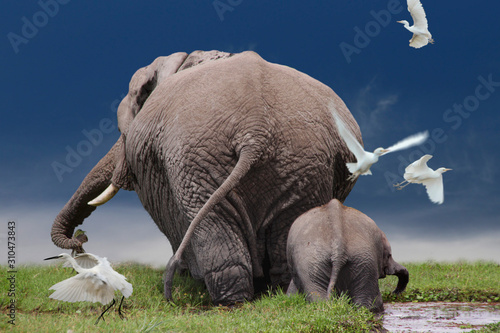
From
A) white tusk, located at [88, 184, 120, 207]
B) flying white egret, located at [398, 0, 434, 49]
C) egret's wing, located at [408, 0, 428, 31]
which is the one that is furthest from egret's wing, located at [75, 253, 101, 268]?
egret's wing, located at [408, 0, 428, 31]

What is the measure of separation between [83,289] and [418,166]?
4173 mm

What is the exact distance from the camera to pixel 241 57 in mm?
8562

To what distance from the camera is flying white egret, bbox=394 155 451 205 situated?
758 cm

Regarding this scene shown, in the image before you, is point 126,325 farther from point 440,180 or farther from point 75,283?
point 440,180

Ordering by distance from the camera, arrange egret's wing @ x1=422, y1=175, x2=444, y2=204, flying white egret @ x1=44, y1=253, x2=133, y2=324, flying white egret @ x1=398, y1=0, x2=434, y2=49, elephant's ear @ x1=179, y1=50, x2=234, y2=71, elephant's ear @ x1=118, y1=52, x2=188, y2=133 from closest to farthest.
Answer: flying white egret @ x1=44, y1=253, x2=133, y2=324, egret's wing @ x1=422, y1=175, x2=444, y2=204, flying white egret @ x1=398, y1=0, x2=434, y2=49, elephant's ear @ x1=179, y1=50, x2=234, y2=71, elephant's ear @ x1=118, y1=52, x2=188, y2=133

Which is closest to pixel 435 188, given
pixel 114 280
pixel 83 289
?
pixel 114 280

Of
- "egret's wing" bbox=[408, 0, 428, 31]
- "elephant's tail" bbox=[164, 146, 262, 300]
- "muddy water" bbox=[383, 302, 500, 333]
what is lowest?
"muddy water" bbox=[383, 302, 500, 333]

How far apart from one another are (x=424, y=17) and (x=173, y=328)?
521 cm

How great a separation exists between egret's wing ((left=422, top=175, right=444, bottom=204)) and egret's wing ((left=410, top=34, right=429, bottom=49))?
1.89 metres

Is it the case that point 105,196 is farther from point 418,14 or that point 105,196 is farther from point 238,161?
point 418,14

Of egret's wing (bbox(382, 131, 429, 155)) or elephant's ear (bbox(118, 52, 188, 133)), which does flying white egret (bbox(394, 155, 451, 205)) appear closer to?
egret's wing (bbox(382, 131, 429, 155))

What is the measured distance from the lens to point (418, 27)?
27.5 ft

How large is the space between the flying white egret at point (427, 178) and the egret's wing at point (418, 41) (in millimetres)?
1800

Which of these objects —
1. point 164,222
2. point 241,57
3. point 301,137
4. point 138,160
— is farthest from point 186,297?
point 241,57
